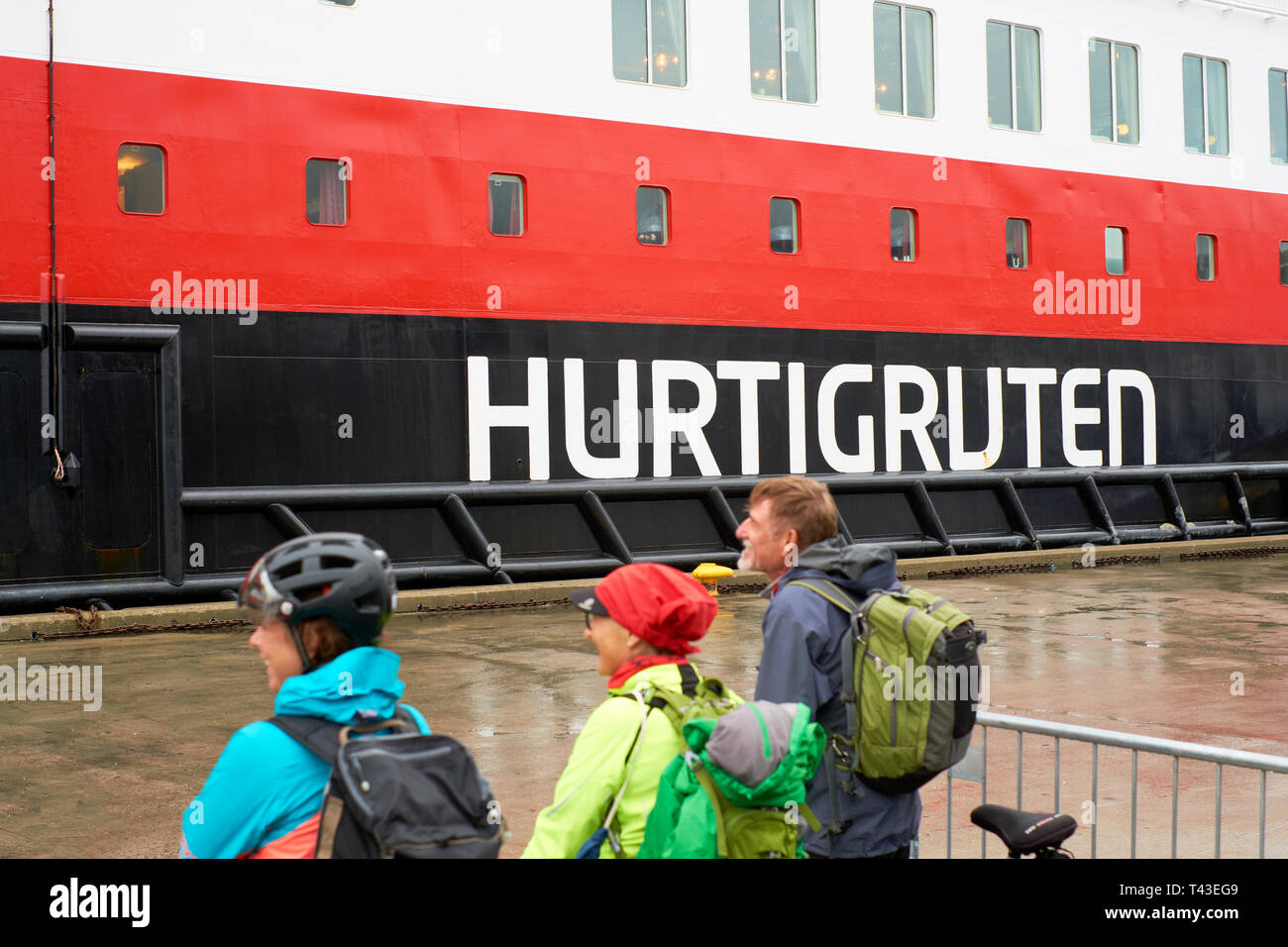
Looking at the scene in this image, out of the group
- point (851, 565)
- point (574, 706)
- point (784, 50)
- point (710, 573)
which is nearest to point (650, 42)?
point (784, 50)

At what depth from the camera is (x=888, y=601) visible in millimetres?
3482

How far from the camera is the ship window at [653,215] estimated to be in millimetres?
14570

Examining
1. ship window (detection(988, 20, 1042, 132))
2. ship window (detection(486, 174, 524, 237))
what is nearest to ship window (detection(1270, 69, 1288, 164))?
ship window (detection(988, 20, 1042, 132))

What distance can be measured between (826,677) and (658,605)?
0.67 m

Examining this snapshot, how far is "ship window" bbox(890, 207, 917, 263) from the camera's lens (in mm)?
16250

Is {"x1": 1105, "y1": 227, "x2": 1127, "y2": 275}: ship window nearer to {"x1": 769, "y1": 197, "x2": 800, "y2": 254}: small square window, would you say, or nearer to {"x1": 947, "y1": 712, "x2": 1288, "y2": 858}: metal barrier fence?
{"x1": 769, "y1": 197, "x2": 800, "y2": 254}: small square window

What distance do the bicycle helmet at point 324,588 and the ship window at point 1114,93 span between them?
17.3 meters

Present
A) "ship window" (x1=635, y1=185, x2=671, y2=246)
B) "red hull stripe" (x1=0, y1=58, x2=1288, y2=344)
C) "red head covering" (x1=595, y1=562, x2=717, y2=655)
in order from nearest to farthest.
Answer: "red head covering" (x1=595, y1=562, x2=717, y2=655) → "red hull stripe" (x1=0, y1=58, x2=1288, y2=344) → "ship window" (x1=635, y1=185, x2=671, y2=246)

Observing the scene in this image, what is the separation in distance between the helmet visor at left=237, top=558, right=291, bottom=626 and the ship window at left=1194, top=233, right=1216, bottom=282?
60.6 ft

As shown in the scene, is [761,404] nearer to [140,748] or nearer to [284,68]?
[284,68]

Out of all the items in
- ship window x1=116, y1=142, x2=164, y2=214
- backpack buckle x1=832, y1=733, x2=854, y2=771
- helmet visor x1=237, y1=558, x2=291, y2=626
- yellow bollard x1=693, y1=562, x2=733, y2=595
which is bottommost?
yellow bollard x1=693, y1=562, x2=733, y2=595

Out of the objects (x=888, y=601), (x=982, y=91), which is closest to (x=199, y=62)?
(x=982, y=91)

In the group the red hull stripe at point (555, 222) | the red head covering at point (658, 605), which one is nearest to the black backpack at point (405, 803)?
the red head covering at point (658, 605)
